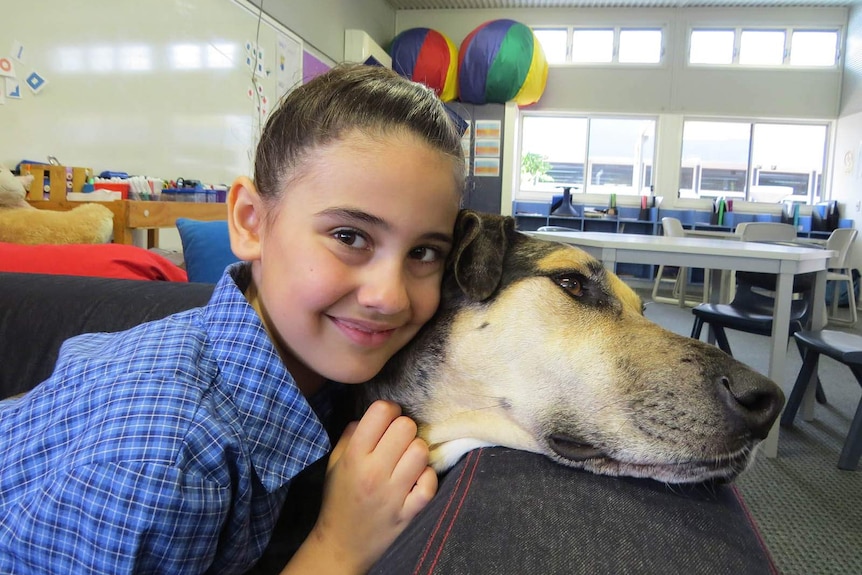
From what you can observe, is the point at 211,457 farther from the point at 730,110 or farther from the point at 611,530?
the point at 730,110

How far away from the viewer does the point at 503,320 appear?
112 centimetres

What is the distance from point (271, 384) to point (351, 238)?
0.92 feet

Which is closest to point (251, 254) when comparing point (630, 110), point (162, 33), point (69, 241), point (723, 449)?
point (723, 449)

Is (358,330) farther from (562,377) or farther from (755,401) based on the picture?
(755,401)

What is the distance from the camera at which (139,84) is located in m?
3.99

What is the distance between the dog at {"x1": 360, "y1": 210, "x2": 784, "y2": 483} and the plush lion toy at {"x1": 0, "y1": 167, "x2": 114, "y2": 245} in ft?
6.64

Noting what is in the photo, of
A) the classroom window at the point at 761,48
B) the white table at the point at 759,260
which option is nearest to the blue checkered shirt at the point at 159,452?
the white table at the point at 759,260

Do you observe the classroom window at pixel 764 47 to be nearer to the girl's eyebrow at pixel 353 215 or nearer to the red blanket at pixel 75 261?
the red blanket at pixel 75 261

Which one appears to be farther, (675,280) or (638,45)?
(638,45)

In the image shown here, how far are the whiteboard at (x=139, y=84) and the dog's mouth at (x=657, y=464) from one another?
3389 millimetres

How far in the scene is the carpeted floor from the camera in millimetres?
2189

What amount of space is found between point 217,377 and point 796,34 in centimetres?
1237

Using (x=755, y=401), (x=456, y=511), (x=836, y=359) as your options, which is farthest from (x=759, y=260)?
(x=456, y=511)

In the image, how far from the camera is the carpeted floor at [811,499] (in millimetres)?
2189
